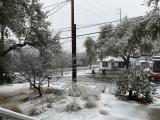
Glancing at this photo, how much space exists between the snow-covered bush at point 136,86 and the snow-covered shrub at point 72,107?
4152mm

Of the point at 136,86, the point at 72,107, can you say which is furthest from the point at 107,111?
the point at 136,86

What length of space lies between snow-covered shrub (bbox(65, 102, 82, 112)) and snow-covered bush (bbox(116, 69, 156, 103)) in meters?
4.15

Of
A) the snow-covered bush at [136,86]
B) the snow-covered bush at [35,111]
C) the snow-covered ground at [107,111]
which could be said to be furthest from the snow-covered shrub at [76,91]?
the snow-covered bush at [136,86]

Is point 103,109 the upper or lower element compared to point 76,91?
lower

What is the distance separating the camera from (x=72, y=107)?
10562 mm

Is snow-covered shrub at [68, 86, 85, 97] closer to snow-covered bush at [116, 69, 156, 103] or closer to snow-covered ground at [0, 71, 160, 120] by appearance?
snow-covered ground at [0, 71, 160, 120]

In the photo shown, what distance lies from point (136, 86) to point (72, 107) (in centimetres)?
463

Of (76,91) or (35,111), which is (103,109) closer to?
(76,91)

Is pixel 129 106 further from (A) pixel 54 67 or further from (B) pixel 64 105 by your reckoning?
(A) pixel 54 67

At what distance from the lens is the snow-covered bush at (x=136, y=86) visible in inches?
534

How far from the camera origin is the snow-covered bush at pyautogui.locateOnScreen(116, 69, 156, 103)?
1356 centimetres

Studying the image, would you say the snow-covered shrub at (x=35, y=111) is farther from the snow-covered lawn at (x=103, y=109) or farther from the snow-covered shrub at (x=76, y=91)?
the snow-covered shrub at (x=76, y=91)

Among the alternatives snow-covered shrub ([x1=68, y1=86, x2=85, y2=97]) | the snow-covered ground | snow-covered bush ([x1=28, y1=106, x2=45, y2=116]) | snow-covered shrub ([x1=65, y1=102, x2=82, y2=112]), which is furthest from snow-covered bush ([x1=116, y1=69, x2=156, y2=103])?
snow-covered bush ([x1=28, y1=106, x2=45, y2=116])

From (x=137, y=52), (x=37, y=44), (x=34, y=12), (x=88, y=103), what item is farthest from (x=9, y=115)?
(x=137, y=52)
